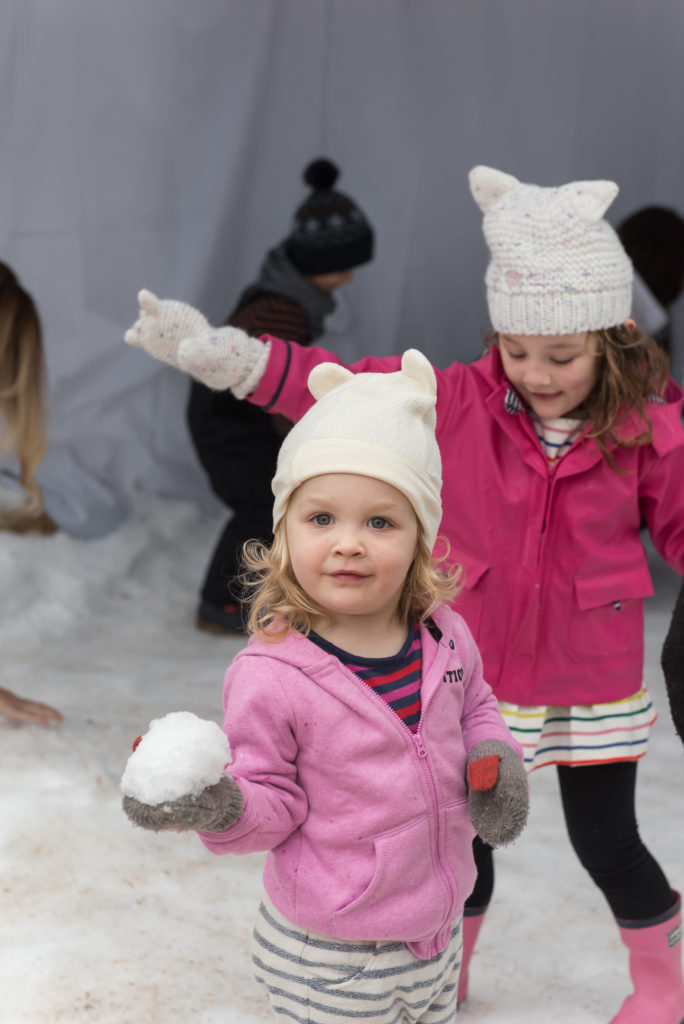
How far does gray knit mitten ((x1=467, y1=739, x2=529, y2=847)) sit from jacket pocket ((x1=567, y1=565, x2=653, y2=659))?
507 millimetres

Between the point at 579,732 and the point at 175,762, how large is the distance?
0.87 meters

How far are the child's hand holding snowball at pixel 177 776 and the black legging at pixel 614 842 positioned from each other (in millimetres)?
784

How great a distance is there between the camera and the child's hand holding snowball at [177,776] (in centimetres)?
112

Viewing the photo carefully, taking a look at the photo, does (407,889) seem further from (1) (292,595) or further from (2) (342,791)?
(1) (292,595)

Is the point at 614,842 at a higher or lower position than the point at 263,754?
lower

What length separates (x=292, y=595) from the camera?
1354mm

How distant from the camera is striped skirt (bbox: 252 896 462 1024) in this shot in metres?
1.35

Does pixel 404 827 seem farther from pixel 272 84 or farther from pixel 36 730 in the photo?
pixel 272 84

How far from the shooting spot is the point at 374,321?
4211 millimetres

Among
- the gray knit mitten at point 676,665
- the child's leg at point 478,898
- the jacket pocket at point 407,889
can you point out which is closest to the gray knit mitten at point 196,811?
the jacket pocket at point 407,889

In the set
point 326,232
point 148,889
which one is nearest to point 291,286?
point 326,232

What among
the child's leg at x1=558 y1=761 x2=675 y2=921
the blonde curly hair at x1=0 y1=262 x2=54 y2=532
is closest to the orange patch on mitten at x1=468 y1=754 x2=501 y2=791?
the child's leg at x1=558 y1=761 x2=675 y2=921

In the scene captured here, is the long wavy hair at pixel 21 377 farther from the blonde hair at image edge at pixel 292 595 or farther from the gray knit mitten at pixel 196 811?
the gray knit mitten at pixel 196 811

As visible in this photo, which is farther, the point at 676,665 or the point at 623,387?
Answer: the point at 623,387
